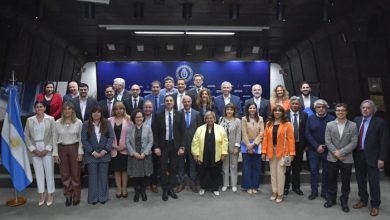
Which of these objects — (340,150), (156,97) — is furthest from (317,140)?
(156,97)

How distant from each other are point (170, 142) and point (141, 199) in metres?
0.97

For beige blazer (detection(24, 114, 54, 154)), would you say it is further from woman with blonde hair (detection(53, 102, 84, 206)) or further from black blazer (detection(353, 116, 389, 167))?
black blazer (detection(353, 116, 389, 167))

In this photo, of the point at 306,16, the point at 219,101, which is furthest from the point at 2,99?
the point at 306,16

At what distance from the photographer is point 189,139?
5418mm

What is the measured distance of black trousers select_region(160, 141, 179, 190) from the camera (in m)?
5.21

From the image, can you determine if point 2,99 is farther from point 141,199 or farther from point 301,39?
point 301,39

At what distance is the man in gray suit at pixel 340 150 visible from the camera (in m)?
4.64

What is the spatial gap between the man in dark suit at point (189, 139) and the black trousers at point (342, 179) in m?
2.02

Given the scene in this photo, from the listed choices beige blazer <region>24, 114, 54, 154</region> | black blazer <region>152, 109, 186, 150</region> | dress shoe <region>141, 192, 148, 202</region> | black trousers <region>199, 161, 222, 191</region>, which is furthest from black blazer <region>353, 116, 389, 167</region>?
beige blazer <region>24, 114, 54, 154</region>

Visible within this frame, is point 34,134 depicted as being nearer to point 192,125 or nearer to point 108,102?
point 108,102

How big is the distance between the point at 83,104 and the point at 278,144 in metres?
3.09

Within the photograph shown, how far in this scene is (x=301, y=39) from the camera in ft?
33.2

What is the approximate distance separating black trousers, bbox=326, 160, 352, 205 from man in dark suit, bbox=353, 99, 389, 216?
148mm

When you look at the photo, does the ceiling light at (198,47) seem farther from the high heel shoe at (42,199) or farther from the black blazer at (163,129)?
the high heel shoe at (42,199)
